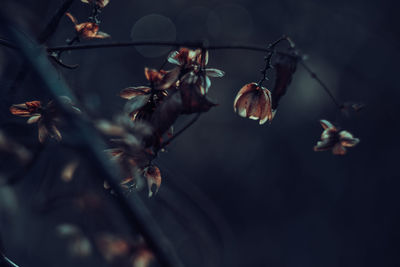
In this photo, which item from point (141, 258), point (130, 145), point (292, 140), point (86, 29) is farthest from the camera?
point (292, 140)

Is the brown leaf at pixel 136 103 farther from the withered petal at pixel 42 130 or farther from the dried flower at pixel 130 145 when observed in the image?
the withered petal at pixel 42 130

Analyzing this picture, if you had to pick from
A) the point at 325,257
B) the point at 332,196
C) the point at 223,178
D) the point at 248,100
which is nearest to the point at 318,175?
the point at 332,196

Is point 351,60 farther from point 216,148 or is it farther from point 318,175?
point 216,148

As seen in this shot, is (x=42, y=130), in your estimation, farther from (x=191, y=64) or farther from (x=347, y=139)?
(x=347, y=139)

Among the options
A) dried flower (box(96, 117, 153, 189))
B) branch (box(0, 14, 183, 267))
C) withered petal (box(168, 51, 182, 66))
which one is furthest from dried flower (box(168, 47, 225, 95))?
branch (box(0, 14, 183, 267))

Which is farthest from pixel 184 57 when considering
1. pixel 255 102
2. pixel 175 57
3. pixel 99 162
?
pixel 99 162

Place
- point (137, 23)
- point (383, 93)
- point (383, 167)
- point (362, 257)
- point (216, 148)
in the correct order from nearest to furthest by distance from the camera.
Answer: point (362, 257), point (383, 167), point (383, 93), point (216, 148), point (137, 23)

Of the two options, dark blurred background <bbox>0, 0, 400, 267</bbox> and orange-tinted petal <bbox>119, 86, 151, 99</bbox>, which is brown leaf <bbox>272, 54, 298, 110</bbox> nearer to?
orange-tinted petal <bbox>119, 86, 151, 99</bbox>
